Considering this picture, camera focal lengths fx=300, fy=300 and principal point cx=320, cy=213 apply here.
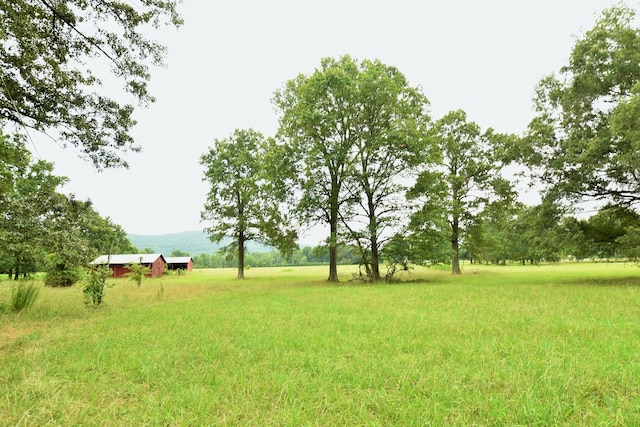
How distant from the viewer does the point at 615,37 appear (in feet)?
54.8

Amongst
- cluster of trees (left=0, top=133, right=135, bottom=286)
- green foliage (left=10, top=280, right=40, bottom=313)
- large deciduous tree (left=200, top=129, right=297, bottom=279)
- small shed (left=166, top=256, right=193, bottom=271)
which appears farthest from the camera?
small shed (left=166, top=256, right=193, bottom=271)

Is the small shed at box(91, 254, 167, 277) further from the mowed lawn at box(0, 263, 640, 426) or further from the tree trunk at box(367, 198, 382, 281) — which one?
the mowed lawn at box(0, 263, 640, 426)

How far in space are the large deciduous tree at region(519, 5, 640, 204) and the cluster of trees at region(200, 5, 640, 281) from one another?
0.19 ft

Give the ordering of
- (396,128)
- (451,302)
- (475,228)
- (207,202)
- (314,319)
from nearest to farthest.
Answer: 1. (314,319)
2. (451,302)
3. (396,128)
4. (475,228)
5. (207,202)

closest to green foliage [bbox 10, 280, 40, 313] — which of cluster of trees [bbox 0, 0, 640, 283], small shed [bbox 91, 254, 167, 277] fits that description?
cluster of trees [bbox 0, 0, 640, 283]

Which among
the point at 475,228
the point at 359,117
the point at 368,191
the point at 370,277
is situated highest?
the point at 359,117

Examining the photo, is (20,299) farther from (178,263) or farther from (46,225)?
(178,263)

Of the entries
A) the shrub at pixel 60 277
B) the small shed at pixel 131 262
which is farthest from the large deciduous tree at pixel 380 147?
the small shed at pixel 131 262

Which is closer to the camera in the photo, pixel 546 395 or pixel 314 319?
pixel 546 395

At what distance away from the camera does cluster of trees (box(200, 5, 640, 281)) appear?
16.5m

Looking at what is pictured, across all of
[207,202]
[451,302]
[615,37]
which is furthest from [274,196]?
[615,37]

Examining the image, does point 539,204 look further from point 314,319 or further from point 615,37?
point 314,319

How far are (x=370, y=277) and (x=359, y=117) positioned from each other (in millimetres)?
12078

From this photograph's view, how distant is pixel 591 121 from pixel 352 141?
14.4 meters
